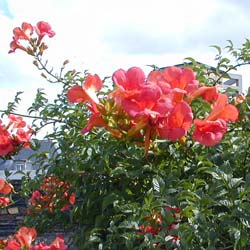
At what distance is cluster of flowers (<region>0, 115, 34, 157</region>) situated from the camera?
2064mm

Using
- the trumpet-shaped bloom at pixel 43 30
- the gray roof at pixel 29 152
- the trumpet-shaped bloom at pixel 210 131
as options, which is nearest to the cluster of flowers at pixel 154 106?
the trumpet-shaped bloom at pixel 210 131

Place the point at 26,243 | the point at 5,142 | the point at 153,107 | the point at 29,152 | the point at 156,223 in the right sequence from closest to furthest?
the point at 153,107
the point at 156,223
the point at 26,243
the point at 5,142
the point at 29,152

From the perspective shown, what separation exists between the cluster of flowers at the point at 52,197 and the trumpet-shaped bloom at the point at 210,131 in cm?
82

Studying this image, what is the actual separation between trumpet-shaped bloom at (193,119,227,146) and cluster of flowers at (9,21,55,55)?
48.3 inches

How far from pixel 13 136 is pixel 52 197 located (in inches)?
10.6

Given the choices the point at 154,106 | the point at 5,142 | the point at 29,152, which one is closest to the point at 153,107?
the point at 154,106

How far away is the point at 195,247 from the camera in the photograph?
122 centimetres

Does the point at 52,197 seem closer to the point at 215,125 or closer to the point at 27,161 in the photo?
the point at 27,161

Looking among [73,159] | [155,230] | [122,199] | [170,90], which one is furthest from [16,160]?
A: [170,90]

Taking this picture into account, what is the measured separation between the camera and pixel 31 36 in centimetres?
225

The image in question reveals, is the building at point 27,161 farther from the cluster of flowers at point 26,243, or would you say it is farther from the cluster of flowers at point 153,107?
the cluster of flowers at point 153,107

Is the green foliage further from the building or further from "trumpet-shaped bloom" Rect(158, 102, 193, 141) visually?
"trumpet-shaped bloom" Rect(158, 102, 193, 141)

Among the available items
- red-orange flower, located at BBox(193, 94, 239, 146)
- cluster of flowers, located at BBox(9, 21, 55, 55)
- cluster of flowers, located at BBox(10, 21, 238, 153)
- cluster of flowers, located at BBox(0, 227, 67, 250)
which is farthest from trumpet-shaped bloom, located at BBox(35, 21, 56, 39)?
red-orange flower, located at BBox(193, 94, 239, 146)

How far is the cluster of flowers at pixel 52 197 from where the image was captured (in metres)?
1.97
